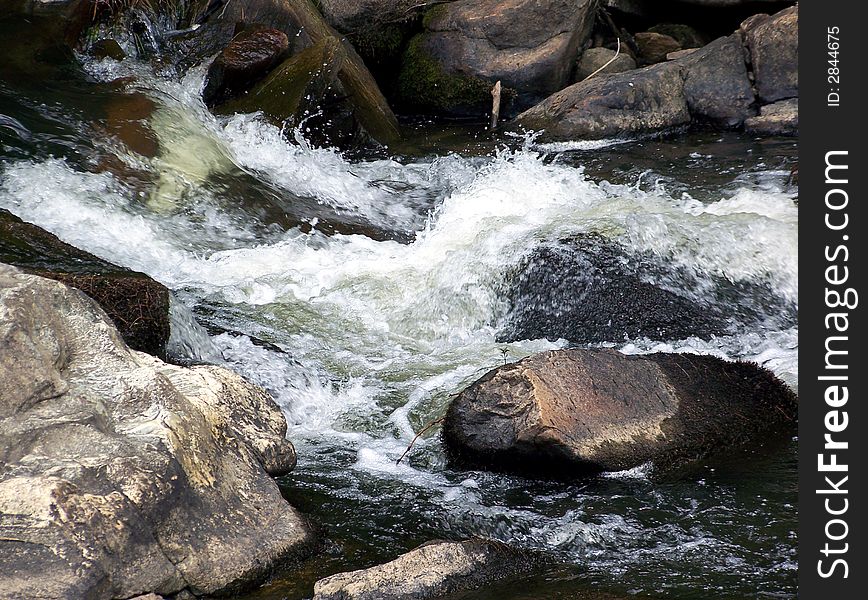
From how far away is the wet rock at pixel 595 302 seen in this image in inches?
238

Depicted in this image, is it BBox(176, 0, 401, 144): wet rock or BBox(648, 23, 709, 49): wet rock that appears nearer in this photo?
BBox(176, 0, 401, 144): wet rock

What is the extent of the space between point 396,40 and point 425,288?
19.6 ft

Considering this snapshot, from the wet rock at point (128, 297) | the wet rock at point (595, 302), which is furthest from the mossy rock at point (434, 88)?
the wet rock at point (128, 297)

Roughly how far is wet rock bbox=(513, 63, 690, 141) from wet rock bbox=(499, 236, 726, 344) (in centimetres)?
408

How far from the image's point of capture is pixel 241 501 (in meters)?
3.55

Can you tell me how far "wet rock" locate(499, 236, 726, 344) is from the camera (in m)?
6.04

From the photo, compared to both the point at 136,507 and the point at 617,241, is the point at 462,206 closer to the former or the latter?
the point at 617,241

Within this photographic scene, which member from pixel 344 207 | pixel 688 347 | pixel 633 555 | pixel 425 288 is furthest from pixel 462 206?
pixel 633 555

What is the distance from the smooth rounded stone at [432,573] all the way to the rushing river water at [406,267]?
128 millimetres

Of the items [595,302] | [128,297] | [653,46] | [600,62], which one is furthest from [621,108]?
[128,297]

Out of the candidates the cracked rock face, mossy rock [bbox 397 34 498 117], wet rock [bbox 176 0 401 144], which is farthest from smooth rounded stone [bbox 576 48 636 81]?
the cracked rock face

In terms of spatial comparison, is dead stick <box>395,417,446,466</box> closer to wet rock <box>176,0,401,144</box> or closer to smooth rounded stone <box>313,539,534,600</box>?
smooth rounded stone <box>313,539,534,600</box>

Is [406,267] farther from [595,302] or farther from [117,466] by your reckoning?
[117,466]

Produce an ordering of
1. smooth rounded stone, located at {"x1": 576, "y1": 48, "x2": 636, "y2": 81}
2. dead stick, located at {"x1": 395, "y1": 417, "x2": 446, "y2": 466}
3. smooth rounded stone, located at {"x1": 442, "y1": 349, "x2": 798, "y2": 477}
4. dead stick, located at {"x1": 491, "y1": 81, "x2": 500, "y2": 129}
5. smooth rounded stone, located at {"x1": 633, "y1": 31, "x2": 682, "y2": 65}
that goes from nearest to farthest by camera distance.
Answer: smooth rounded stone, located at {"x1": 442, "y1": 349, "x2": 798, "y2": 477} < dead stick, located at {"x1": 395, "y1": 417, "x2": 446, "y2": 466} < dead stick, located at {"x1": 491, "y1": 81, "x2": 500, "y2": 129} < smooth rounded stone, located at {"x1": 576, "y1": 48, "x2": 636, "y2": 81} < smooth rounded stone, located at {"x1": 633, "y1": 31, "x2": 682, "y2": 65}
